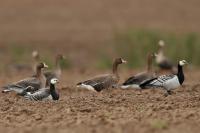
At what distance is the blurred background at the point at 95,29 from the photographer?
27.5 metres

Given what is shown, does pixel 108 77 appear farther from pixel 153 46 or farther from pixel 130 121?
pixel 153 46

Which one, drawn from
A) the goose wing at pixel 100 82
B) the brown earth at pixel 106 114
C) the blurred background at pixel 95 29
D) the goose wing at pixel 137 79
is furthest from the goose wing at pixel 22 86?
the blurred background at pixel 95 29

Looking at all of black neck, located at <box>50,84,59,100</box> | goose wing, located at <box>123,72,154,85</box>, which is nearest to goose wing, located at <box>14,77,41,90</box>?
black neck, located at <box>50,84,59,100</box>

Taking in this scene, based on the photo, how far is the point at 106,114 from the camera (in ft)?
40.1

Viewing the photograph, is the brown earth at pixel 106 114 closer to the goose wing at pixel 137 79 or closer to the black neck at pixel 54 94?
the black neck at pixel 54 94

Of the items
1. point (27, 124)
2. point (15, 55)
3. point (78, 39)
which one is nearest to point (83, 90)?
point (27, 124)

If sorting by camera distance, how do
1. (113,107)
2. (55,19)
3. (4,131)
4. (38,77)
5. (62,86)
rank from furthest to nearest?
1. (55,19)
2. (62,86)
3. (38,77)
4. (113,107)
5. (4,131)

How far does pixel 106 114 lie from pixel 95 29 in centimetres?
2785

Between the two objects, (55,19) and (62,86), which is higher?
(55,19)

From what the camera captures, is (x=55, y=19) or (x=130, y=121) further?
(x=55, y=19)

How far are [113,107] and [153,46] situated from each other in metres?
14.1

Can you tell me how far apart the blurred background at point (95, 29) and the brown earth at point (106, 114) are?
1066 centimetres

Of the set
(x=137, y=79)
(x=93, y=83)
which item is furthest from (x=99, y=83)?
(x=137, y=79)

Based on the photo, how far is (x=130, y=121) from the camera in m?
11.5
